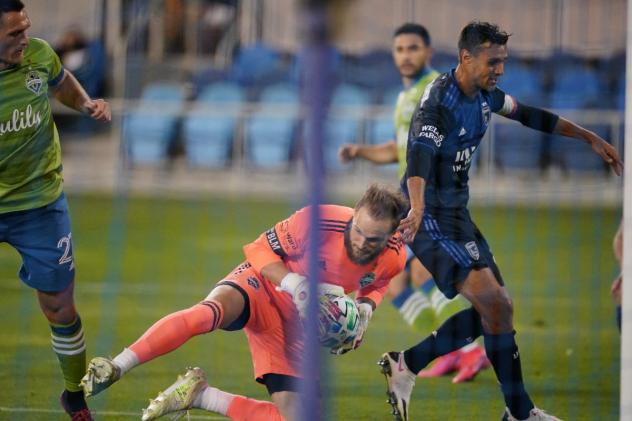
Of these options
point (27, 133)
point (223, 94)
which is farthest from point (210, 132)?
point (27, 133)

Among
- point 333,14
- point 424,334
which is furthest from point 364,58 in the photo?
point 333,14

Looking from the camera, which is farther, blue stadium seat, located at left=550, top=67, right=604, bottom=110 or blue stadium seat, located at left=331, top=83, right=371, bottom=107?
blue stadium seat, located at left=331, top=83, right=371, bottom=107

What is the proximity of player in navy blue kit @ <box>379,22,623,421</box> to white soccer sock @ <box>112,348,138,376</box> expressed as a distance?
1.52 metres

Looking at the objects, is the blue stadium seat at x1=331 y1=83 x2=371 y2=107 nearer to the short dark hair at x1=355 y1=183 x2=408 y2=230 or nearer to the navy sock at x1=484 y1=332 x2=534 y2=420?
the navy sock at x1=484 y1=332 x2=534 y2=420

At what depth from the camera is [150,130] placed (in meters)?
17.9

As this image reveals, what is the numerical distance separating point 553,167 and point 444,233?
1147 centimetres

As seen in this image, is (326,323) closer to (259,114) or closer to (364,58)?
(259,114)

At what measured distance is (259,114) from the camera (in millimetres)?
17734

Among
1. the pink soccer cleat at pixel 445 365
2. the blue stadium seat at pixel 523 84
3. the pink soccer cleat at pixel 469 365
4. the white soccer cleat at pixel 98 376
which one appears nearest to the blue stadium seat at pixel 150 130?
the blue stadium seat at pixel 523 84

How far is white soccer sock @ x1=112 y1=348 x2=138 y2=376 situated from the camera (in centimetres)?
484

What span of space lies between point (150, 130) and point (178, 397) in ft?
42.8

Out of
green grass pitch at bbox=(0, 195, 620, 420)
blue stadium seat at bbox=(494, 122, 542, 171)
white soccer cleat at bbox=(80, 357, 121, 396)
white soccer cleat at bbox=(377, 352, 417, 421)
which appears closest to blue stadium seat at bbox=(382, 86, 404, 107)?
blue stadium seat at bbox=(494, 122, 542, 171)

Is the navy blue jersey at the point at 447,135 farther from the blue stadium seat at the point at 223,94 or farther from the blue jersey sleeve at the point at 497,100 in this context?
the blue stadium seat at the point at 223,94

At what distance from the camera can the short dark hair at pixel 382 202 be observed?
5.07 metres
